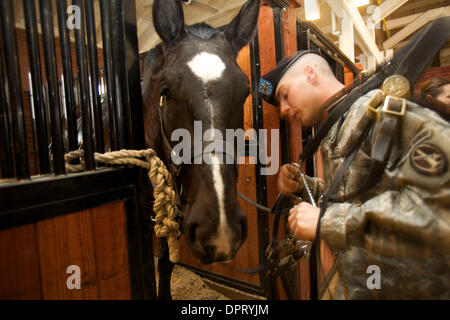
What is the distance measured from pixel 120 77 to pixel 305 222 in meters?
1.14

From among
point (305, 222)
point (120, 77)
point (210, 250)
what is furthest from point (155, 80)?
point (305, 222)

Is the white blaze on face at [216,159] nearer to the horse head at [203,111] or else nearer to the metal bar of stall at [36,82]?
the horse head at [203,111]

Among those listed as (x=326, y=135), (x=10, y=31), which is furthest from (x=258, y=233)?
(x=10, y=31)

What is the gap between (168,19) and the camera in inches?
51.5

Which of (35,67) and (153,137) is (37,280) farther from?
(153,137)

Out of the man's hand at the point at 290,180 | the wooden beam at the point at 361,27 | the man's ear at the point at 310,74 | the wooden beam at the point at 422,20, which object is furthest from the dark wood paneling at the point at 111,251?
the wooden beam at the point at 422,20

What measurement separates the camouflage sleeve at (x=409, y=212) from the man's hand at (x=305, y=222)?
0.29 feet

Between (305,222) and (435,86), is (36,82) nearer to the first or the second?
(305,222)

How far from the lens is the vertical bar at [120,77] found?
1.06 meters

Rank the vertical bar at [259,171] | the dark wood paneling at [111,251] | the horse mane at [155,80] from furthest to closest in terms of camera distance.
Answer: the vertical bar at [259,171], the horse mane at [155,80], the dark wood paneling at [111,251]

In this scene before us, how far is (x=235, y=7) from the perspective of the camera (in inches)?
130

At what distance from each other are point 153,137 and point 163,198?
68 cm

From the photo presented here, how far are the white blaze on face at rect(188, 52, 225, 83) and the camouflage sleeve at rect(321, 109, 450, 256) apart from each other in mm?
899

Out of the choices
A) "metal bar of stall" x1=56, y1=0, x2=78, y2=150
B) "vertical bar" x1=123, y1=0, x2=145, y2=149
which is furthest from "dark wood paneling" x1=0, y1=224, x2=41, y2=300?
"vertical bar" x1=123, y1=0, x2=145, y2=149
